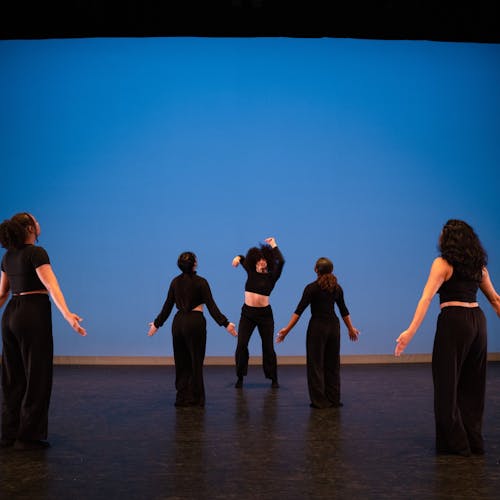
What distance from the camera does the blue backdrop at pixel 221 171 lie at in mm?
9164

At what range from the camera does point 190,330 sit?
584 cm

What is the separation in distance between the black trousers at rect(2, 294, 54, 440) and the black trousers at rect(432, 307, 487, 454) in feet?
7.61

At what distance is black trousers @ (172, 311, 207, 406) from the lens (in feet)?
19.1

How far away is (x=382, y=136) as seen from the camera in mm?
9297

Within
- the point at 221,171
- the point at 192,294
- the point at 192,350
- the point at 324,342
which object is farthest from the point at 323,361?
the point at 221,171

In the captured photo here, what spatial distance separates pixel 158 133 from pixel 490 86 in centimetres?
472

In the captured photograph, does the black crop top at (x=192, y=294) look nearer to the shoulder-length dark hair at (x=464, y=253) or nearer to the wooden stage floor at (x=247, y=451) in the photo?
the wooden stage floor at (x=247, y=451)

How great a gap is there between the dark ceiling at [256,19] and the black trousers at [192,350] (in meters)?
4.70

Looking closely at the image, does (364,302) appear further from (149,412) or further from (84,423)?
(84,423)

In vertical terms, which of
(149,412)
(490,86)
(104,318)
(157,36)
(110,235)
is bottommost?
(149,412)

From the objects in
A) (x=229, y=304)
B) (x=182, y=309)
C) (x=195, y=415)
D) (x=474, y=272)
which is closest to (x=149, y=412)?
(x=195, y=415)

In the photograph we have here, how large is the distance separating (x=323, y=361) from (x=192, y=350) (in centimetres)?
115

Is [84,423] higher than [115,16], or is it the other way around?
[115,16]

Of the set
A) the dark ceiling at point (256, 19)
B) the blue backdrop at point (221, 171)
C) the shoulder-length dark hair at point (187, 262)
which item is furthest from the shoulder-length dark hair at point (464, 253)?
the dark ceiling at point (256, 19)
